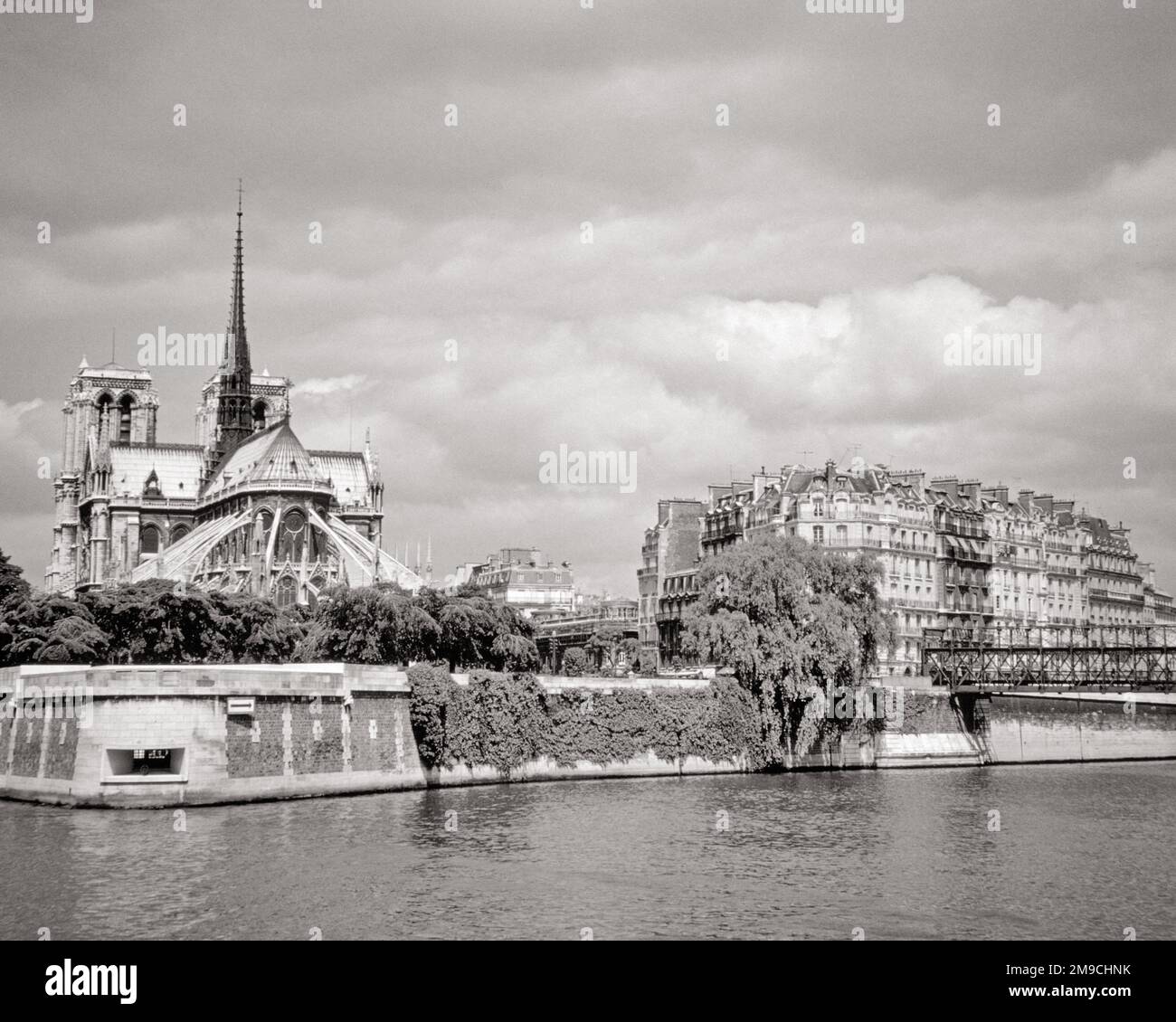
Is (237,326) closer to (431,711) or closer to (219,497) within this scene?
(219,497)

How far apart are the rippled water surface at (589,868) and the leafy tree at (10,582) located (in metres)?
24.3

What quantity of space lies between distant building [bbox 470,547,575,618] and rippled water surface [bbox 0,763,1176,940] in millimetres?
107487

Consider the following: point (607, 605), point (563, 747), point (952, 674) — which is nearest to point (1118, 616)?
point (607, 605)

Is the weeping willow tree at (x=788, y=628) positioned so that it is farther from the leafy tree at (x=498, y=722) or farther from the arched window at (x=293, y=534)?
the arched window at (x=293, y=534)

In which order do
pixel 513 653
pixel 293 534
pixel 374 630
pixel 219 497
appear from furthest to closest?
pixel 219 497, pixel 293 534, pixel 513 653, pixel 374 630

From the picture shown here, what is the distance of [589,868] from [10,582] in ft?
149

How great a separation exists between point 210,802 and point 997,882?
2272cm

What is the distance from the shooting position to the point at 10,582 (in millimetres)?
74312

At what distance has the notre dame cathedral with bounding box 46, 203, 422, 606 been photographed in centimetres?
12062

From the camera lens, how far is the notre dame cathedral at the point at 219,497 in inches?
4749

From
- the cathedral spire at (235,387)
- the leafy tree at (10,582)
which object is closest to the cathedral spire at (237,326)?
the cathedral spire at (235,387)

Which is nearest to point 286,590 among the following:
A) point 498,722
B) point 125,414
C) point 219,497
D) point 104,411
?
point 219,497
